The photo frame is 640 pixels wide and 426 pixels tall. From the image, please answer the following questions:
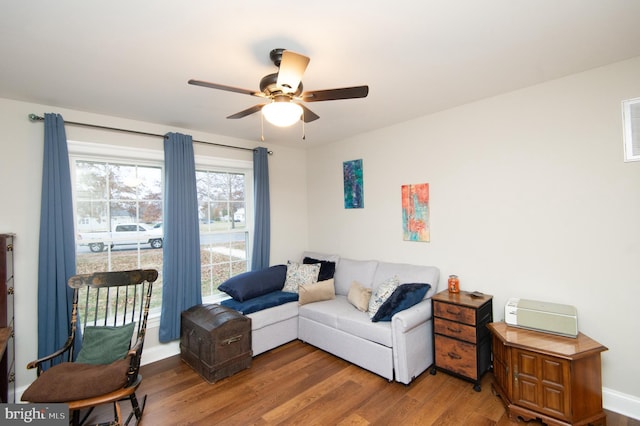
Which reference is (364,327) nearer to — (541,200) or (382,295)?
(382,295)

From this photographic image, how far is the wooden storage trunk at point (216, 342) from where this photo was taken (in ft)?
9.02

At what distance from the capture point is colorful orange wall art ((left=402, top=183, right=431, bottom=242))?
10.8 ft

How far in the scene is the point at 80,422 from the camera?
2.15 metres

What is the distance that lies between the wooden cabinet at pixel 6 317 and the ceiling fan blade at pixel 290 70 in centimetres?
244

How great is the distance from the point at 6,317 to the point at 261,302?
6.78 ft

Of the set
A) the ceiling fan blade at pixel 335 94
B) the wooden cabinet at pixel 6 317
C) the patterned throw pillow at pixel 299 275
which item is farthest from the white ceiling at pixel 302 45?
the patterned throw pillow at pixel 299 275

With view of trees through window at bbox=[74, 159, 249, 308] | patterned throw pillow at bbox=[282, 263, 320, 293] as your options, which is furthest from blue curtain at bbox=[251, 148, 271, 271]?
patterned throw pillow at bbox=[282, 263, 320, 293]

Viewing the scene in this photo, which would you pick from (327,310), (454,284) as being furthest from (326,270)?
(454,284)

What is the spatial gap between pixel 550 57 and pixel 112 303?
4.42 m

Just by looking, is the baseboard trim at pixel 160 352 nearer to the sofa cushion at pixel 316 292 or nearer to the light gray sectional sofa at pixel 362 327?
the light gray sectional sofa at pixel 362 327

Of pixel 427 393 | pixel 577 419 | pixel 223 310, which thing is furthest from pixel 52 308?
pixel 577 419

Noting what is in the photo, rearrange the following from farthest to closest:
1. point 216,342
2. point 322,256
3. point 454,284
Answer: point 322,256 → point 454,284 → point 216,342

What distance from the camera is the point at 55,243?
2611 mm

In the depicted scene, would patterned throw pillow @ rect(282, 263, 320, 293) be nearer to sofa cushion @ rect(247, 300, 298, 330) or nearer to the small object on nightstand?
sofa cushion @ rect(247, 300, 298, 330)
